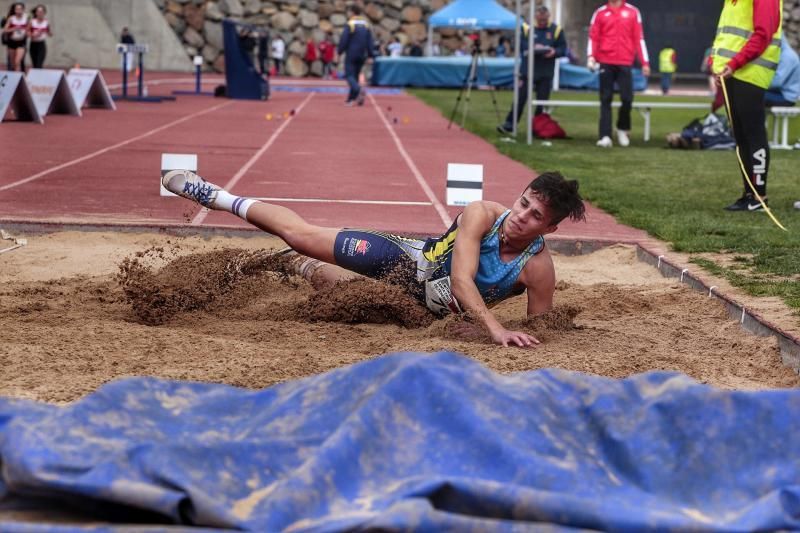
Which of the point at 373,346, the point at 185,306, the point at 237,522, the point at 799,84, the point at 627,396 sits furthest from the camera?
the point at 799,84

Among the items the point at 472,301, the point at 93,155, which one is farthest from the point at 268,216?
the point at 93,155

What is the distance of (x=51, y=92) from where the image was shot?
1961cm

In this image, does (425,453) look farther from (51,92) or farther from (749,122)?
(51,92)

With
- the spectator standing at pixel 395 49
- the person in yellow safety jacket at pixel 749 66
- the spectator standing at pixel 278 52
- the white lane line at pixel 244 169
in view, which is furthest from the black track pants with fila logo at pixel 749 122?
the spectator standing at pixel 278 52

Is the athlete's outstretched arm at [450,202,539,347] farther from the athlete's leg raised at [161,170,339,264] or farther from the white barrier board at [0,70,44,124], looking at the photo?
the white barrier board at [0,70,44,124]

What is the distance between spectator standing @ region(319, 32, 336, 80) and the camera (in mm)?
42250

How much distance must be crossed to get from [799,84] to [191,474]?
13828mm

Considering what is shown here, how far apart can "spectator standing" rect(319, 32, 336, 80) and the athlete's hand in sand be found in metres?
37.4

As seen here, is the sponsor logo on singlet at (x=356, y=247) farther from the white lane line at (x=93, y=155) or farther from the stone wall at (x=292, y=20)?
the stone wall at (x=292, y=20)

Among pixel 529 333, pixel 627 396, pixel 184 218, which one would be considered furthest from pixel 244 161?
Result: pixel 627 396

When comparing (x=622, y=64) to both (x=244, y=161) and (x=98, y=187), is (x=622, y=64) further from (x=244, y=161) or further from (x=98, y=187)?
(x=98, y=187)

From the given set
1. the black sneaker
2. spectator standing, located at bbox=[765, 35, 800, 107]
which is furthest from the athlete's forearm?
spectator standing, located at bbox=[765, 35, 800, 107]

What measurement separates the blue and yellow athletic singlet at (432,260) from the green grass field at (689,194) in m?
1.55

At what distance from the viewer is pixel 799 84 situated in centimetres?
1565
